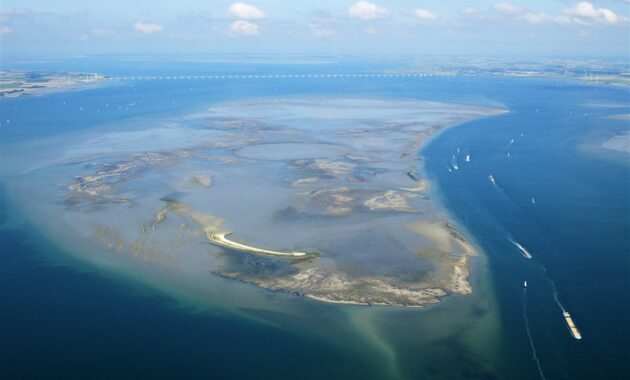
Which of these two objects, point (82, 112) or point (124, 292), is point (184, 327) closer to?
point (124, 292)

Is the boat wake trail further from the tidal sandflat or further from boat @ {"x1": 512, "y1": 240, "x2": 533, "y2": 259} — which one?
boat @ {"x1": 512, "y1": 240, "x2": 533, "y2": 259}

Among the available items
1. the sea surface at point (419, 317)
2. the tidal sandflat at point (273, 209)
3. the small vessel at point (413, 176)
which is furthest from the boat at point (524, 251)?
the small vessel at point (413, 176)

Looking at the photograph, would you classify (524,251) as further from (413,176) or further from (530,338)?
(413,176)

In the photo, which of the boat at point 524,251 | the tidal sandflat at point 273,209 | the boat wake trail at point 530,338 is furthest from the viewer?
the boat at point 524,251

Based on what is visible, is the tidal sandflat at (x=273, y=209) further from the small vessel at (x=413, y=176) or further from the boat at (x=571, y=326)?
the boat at (x=571, y=326)

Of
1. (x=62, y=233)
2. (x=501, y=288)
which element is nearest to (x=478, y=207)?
(x=501, y=288)

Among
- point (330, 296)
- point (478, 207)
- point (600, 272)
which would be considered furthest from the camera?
point (478, 207)
